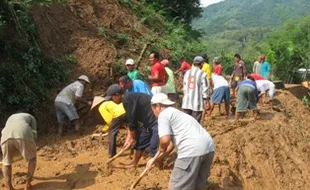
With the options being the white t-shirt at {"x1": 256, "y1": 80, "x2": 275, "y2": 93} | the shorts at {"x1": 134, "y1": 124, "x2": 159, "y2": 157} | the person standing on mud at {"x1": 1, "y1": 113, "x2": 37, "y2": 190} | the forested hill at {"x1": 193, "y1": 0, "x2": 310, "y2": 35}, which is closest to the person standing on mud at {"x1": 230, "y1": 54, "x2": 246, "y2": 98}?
the white t-shirt at {"x1": 256, "y1": 80, "x2": 275, "y2": 93}

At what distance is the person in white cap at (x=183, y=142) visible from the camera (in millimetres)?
4977

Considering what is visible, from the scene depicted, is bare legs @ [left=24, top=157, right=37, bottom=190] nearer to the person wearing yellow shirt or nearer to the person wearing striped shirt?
the person wearing yellow shirt

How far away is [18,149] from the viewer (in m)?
6.56

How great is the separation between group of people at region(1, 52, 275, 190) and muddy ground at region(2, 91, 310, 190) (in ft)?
1.26

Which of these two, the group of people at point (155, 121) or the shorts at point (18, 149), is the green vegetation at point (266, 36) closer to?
the group of people at point (155, 121)

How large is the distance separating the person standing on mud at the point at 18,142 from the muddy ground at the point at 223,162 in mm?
491

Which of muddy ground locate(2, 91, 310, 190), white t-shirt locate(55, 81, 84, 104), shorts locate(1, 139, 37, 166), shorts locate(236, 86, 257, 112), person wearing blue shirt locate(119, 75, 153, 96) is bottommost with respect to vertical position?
muddy ground locate(2, 91, 310, 190)

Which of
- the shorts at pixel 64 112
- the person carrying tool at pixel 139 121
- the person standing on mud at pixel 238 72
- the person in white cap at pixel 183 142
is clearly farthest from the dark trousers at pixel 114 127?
the person standing on mud at pixel 238 72

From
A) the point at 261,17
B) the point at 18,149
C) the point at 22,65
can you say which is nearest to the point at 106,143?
the point at 18,149

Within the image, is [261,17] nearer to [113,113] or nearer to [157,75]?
[157,75]

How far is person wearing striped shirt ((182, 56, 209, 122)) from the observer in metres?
7.97

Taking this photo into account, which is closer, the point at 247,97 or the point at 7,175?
the point at 7,175

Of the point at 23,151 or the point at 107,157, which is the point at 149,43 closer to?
the point at 107,157

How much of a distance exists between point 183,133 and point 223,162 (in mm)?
2911
